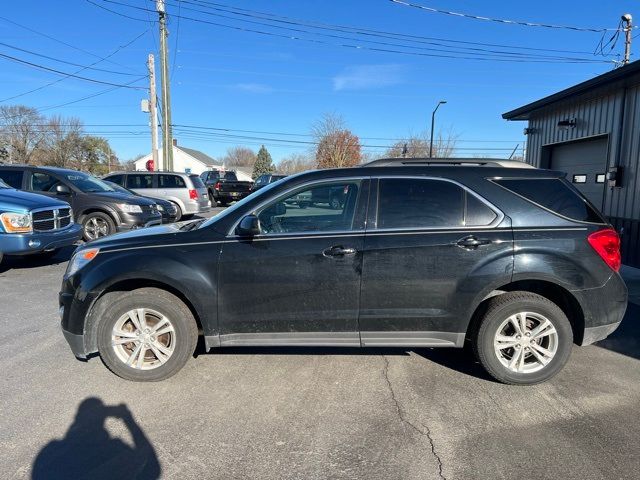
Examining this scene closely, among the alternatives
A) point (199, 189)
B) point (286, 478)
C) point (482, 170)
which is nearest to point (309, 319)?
point (286, 478)

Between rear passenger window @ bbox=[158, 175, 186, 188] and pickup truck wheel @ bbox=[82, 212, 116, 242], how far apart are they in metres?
5.05

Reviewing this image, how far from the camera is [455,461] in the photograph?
9.06 ft

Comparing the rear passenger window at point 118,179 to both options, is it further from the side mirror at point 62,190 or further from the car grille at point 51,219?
the car grille at point 51,219

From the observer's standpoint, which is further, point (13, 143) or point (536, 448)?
point (13, 143)

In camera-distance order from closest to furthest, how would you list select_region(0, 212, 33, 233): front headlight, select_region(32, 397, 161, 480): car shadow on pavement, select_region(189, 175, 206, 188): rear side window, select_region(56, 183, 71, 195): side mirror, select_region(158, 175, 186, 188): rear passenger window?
select_region(32, 397, 161, 480): car shadow on pavement
select_region(0, 212, 33, 233): front headlight
select_region(56, 183, 71, 195): side mirror
select_region(158, 175, 186, 188): rear passenger window
select_region(189, 175, 206, 188): rear side window

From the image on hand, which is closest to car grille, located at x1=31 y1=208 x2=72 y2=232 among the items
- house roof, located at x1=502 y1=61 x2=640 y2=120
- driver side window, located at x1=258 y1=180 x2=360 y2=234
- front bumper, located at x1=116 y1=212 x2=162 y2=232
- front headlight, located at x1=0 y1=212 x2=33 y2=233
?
front headlight, located at x1=0 y1=212 x2=33 y2=233

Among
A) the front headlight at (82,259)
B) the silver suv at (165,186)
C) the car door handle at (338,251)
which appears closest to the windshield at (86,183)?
the silver suv at (165,186)

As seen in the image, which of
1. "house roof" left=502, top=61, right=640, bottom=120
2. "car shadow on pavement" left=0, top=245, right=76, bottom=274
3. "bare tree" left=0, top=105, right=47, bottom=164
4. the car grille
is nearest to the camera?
the car grille

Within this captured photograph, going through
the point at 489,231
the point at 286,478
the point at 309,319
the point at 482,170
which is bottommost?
the point at 286,478

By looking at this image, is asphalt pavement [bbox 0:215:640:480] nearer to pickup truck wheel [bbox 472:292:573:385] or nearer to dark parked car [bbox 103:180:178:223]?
pickup truck wheel [bbox 472:292:573:385]

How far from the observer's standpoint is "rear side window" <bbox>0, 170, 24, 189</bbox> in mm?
9516

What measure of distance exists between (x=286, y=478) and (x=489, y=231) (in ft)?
7.80

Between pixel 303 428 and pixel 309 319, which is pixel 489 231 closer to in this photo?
pixel 309 319

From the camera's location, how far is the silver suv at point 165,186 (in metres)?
14.8
